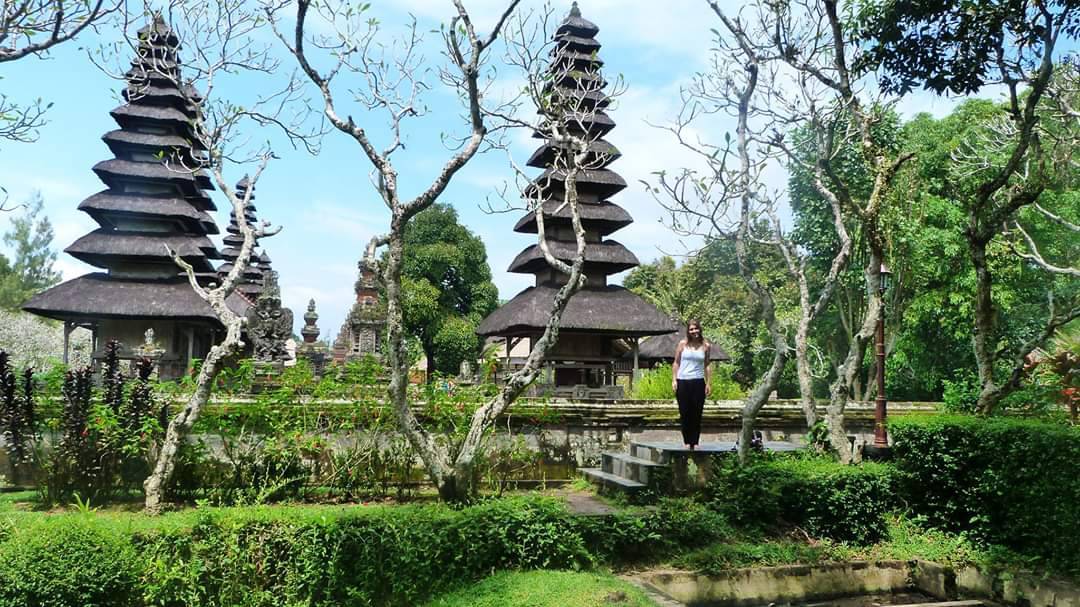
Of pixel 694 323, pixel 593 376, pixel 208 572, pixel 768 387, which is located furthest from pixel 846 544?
pixel 593 376

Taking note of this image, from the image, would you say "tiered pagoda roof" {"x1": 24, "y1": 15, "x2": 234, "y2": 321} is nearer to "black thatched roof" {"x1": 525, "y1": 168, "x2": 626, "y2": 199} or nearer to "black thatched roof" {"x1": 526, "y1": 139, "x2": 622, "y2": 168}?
"black thatched roof" {"x1": 526, "y1": 139, "x2": 622, "y2": 168}

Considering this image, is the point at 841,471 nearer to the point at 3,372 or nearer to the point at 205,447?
the point at 205,447

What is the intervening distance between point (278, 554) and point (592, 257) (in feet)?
54.6

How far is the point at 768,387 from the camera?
323 inches

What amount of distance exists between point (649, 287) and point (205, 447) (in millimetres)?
36269

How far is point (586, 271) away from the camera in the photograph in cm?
2167

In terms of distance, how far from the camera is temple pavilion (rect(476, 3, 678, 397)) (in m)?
20.3

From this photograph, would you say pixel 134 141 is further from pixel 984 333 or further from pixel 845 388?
pixel 984 333

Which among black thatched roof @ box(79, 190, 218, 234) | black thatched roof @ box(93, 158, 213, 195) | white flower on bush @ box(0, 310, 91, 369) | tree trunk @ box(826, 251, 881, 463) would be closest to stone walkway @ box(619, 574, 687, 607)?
tree trunk @ box(826, 251, 881, 463)

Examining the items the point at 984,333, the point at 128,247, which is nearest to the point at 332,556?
the point at 984,333

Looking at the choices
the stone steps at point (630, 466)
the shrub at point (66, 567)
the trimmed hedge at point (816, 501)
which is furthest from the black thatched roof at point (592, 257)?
the shrub at point (66, 567)

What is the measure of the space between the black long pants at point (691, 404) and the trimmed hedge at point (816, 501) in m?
1.00

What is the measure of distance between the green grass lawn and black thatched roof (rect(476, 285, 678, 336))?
13998 millimetres

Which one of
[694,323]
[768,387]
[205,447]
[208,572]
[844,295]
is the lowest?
[208,572]
